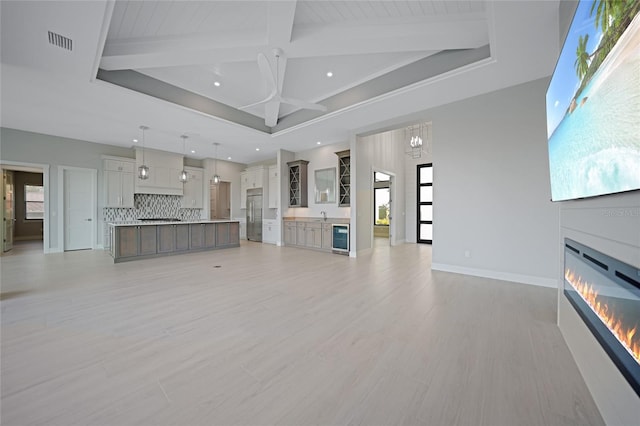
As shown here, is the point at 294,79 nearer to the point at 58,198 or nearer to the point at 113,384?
the point at 113,384

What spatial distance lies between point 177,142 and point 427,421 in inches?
320

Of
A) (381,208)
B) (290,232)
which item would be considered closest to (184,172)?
(290,232)

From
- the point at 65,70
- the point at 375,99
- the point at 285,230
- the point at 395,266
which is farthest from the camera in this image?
the point at 285,230

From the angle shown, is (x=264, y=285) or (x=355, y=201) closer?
(x=264, y=285)

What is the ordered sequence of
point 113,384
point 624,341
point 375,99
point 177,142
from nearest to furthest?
point 624,341, point 113,384, point 375,99, point 177,142

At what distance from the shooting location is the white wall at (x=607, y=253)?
1.08 m

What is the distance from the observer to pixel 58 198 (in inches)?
258

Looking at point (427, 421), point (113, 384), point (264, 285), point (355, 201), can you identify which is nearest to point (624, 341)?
point (427, 421)

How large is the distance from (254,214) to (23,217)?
8.90 m

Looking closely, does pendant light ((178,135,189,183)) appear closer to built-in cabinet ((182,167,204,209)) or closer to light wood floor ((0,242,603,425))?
built-in cabinet ((182,167,204,209))

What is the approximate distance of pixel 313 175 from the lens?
784 cm

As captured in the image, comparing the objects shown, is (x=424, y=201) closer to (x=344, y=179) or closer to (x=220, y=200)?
(x=344, y=179)

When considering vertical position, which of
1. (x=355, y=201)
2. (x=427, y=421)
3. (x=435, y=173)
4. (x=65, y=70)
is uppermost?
(x=65, y=70)

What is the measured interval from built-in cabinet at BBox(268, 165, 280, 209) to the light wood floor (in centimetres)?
505
